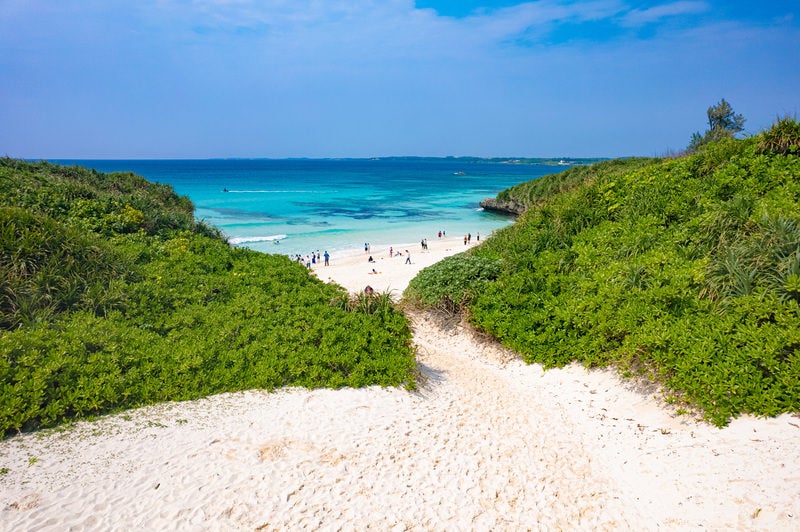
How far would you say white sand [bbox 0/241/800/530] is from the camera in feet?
16.3

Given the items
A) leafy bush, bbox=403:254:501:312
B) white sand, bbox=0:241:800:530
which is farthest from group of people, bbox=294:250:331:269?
white sand, bbox=0:241:800:530

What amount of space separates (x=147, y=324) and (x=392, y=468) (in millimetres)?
5518

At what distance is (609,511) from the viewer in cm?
572

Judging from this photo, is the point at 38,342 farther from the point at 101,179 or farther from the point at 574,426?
the point at 101,179

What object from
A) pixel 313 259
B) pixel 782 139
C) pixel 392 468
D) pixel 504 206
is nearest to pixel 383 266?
pixel 313 259

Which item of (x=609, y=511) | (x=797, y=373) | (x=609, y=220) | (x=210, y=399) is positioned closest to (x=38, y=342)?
(x=210, y=399)

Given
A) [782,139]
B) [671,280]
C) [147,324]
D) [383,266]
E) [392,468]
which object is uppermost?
[782,139]

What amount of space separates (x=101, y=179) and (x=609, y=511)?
22.0m

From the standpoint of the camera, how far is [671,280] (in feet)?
29.9

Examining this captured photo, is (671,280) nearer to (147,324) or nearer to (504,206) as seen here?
(147,324)

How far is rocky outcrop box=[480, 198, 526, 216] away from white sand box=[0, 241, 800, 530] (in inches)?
2047

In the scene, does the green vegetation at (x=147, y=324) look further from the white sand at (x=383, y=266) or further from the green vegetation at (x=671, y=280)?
the white sand at (x=383, y=266)

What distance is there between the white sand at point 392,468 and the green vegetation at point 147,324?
1.28ft

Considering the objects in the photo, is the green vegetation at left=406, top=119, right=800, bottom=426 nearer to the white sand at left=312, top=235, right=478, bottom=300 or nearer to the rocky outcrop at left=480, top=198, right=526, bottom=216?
the white sand at left=312, top=235, right=478, bottom=300
